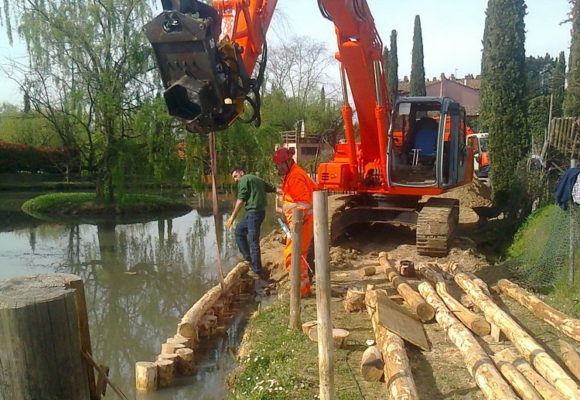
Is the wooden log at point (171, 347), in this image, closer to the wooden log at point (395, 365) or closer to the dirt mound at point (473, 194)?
the wooden log at point (395, 365)

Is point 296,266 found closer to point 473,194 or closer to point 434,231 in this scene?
point 434,231

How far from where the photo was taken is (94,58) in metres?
19.1

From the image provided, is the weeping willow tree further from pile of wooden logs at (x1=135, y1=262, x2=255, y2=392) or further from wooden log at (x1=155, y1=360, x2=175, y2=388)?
wooden log at (x1=155, y1=360, x2=175, y2=388)

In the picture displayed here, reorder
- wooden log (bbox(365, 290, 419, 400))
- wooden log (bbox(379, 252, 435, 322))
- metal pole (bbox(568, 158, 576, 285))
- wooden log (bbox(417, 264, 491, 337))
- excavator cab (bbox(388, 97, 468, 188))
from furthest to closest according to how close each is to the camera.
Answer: excavator cab (bbox(388, 97, 468, 188))
metal pole (bbox(568, 158, 576, 285))
wooden log (bbox(379, 252, 435, 322))
wooden log (bbox(417, 264, 491, 337))
wooden log (bbox(365, 290, 419, 400))

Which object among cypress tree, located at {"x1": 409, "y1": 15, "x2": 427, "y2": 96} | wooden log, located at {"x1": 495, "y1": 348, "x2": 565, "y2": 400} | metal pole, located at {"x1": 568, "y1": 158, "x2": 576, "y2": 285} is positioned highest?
cypress tree, located at {"x1": 409, "y1": 15, "x2": 427, "y2": 96}

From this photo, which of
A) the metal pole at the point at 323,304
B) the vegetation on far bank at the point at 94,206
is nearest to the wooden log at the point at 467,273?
the metal pole at the point at 323,304

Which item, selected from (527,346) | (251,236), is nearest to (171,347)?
(251,236)

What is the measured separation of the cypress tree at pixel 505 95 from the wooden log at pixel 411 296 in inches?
258

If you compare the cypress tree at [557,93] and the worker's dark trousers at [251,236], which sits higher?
the cypress tree at [557,93]

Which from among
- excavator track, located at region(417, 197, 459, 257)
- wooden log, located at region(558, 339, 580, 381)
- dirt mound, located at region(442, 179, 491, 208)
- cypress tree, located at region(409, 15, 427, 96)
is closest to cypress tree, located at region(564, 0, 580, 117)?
dirt mound, located at region(442, 179, 491, 208)

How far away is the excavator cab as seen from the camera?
29.4ft

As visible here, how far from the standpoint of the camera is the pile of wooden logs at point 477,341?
3.72 meters

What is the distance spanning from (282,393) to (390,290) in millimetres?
2820

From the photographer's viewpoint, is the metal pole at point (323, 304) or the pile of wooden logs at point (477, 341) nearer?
the metal pole at point (323, 304)
